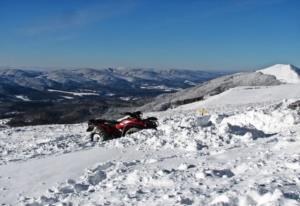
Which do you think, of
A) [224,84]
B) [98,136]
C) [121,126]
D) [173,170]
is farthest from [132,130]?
[224,84]

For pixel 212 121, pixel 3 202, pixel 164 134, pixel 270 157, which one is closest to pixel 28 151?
pixel 164 134

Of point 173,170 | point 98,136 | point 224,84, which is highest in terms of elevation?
point 173,170

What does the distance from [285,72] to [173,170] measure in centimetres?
5601

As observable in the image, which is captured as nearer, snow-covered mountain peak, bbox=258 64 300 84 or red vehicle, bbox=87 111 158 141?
red vehicle, bbox=87 111 158 141

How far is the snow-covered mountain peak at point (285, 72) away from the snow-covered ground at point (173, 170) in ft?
148

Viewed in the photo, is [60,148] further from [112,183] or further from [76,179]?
[112,183]

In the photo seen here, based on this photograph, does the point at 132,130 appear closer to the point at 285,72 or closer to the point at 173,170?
the point at 173,170

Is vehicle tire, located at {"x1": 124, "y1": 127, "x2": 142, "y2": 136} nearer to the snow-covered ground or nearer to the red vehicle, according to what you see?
the red vehicle

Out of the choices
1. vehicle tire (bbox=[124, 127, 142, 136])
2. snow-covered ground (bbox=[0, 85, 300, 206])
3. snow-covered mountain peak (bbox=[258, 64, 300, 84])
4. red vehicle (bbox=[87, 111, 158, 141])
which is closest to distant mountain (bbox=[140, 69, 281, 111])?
snow-covered mountain peak (bbox=[258, 64, 300, 84])

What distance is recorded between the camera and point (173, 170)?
1115 centimetres

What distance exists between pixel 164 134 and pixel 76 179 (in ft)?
18.2

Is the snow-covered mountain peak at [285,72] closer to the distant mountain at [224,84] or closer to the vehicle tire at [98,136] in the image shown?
the distant mountain at [224,84]

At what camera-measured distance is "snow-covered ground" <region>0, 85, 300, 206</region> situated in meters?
8.94

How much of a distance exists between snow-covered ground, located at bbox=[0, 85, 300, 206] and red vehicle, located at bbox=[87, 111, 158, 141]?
6.09ft
